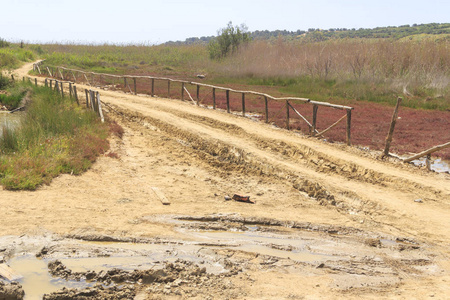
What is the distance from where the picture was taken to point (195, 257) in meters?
6.45

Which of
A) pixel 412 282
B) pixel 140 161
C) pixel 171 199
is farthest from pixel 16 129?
pixel 412 282

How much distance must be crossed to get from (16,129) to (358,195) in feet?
33.7

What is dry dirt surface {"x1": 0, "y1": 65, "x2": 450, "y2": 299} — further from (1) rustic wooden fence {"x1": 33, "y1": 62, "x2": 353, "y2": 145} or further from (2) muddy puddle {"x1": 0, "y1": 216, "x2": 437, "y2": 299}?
(1) rustic wooden fence {"x1": 33, "y1": 62, "x2": 353, "y2": 145}

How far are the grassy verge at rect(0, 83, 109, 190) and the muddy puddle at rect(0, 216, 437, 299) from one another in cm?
313

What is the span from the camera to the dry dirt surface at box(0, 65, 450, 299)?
18.5 ft

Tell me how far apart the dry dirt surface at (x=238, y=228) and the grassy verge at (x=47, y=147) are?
14.4 inches

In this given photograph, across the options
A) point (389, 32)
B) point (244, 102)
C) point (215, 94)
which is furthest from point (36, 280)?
point (389, 32)

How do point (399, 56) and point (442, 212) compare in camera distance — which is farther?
point (399, 56)

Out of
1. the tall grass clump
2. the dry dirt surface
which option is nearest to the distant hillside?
the tall grass clump

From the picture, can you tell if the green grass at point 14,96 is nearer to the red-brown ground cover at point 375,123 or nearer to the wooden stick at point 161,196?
the red-brown ground cover at point 375,123

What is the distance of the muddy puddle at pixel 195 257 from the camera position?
5.69m

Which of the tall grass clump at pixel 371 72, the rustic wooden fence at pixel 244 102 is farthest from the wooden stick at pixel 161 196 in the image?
the tall grass clump at pixel 371 72

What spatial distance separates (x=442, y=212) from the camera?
28.9 feet

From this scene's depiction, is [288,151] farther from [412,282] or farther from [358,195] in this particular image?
[412,282]
